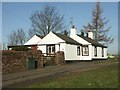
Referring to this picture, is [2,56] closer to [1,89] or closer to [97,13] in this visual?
[1,89]

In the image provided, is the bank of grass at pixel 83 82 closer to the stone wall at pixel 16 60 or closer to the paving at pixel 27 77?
the paving at pixel 27 77

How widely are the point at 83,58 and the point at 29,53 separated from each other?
23919 millimetres

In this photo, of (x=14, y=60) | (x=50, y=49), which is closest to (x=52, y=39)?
(x=50, y=49)

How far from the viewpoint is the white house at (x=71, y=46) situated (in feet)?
145

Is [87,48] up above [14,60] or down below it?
above

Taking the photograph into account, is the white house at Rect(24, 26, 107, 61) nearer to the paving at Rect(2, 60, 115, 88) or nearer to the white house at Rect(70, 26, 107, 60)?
the white house at Rect(70, 26, 107, 60)

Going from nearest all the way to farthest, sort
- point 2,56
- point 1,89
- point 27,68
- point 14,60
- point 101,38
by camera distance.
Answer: point 1,89, point 2,56, point 14,60, point 27,68, point 101,38

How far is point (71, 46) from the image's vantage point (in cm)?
4562

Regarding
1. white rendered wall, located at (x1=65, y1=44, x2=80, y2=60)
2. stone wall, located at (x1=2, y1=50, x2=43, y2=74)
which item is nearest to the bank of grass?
stone wall, located at (x1=2, y1=50, x2=43, y2=74)

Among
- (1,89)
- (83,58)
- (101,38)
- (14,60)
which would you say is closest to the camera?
(1,89)

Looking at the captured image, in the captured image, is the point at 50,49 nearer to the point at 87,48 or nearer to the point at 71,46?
the point at 71,46

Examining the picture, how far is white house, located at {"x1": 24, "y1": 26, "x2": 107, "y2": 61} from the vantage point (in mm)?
44094

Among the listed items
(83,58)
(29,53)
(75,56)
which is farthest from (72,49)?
(29,53)

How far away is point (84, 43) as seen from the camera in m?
50.7
